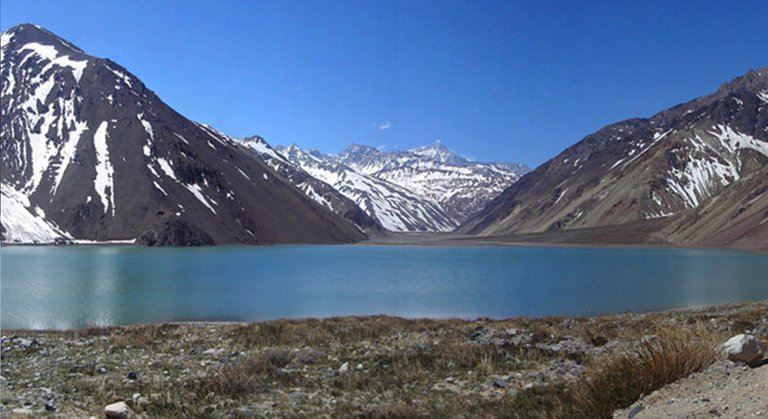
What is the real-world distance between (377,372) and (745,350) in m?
9.06

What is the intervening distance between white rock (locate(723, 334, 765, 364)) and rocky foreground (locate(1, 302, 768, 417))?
0.12 m

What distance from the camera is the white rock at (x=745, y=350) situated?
32.4 ft

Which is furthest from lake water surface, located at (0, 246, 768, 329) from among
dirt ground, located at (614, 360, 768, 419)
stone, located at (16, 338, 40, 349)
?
dirt ground, located at (614, 360, 768, 419)

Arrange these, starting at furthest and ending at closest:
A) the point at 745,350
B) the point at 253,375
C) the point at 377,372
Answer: the point at 377,372 → the point at 253,375 → the point at 745,350

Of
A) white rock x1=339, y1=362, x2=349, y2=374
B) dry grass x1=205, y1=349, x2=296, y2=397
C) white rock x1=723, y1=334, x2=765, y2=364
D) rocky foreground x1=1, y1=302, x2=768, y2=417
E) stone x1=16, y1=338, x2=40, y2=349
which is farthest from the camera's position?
stone x1=16, y1=338, x2=40, y2=349

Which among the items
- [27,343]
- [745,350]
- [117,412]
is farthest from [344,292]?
[745,350]

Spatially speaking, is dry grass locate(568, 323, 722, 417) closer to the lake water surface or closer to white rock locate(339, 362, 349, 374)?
white rock locate(339, 362, 349, 374)

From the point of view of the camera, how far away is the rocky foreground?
10117 mm

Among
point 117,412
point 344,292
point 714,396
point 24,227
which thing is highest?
point 24,227

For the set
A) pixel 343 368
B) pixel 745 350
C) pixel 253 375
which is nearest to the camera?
pixel 745 350

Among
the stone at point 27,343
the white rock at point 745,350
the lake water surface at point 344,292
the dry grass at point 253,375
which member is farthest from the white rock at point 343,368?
the lake water surface at point 344,292

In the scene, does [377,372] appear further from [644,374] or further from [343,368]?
[644,374]

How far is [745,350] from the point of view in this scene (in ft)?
32.4

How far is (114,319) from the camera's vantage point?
42.0 m
